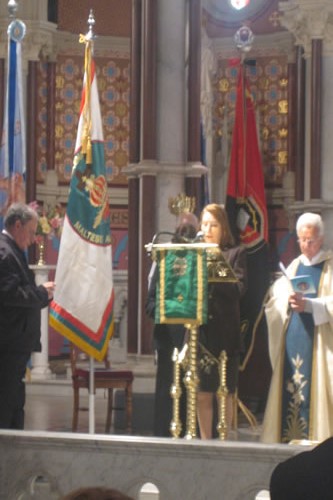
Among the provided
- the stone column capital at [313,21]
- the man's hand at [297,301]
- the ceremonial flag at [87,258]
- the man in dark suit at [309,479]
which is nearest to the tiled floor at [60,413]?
→ the ceremonial flag at [87,258]

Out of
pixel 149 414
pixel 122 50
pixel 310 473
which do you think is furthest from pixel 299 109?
pixel 310 473

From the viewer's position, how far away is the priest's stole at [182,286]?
18.8 ft

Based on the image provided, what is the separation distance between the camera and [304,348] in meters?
5.83

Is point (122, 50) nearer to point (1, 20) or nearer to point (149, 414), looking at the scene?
point (1, 20)

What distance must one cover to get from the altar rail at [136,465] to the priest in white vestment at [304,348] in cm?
165

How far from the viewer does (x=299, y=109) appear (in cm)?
1218

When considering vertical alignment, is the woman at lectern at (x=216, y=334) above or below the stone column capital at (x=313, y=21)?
below

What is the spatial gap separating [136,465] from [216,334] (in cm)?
213

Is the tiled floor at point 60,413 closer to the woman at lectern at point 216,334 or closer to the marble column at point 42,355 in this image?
the marble column at point 42,355

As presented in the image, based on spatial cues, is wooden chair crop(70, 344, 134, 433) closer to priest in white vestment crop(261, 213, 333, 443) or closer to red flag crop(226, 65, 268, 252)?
red flag crop(226, 65, 268, 252)

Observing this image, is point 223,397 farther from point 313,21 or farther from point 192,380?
point 313,21

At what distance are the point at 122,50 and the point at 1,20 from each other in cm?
175

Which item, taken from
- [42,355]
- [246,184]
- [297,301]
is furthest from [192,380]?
[42,355]

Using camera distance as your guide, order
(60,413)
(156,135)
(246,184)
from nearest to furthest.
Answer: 1. (156,135)
2. (60,413)
3. (246,184)
